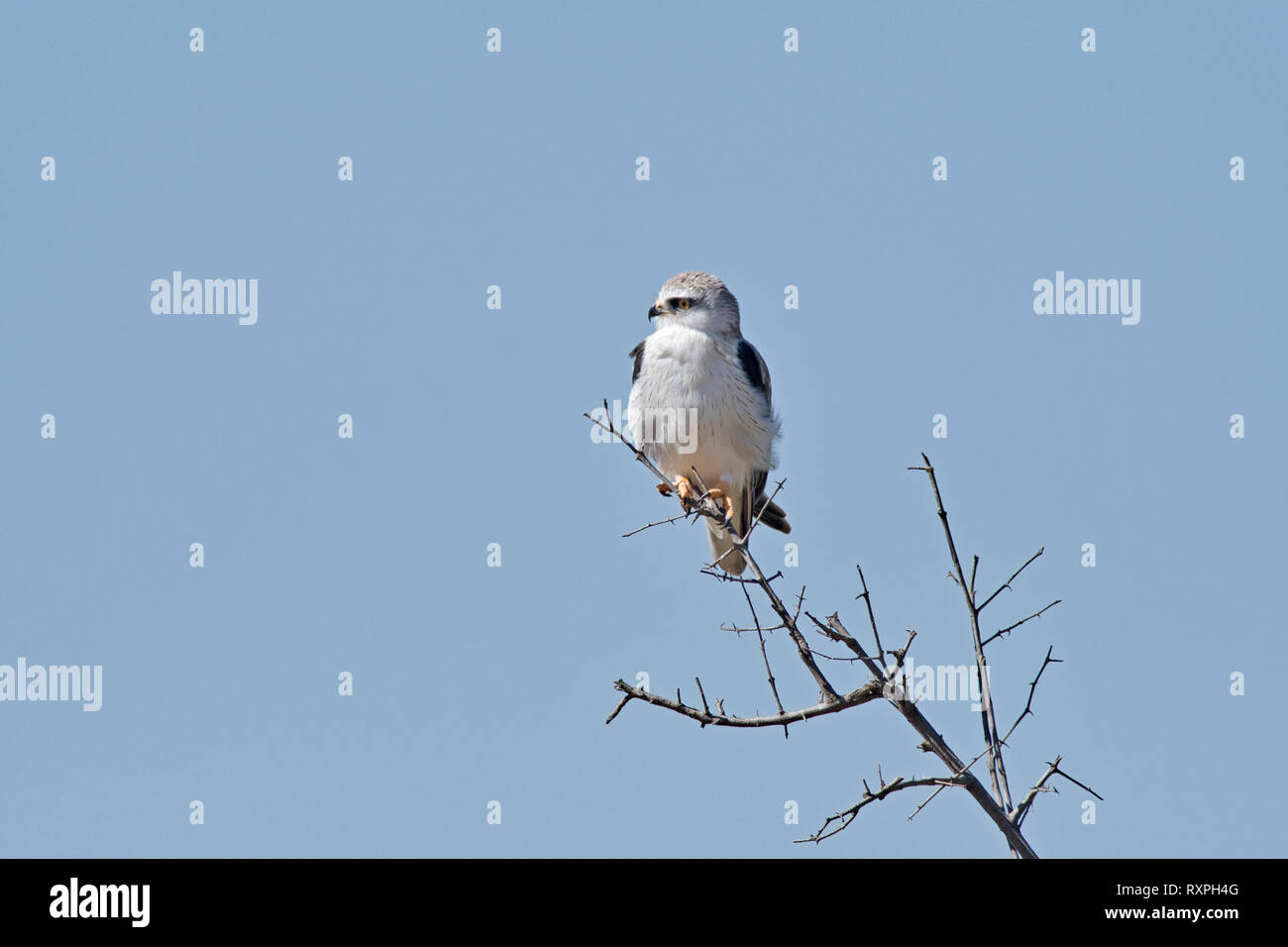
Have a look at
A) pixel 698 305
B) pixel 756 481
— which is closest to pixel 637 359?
pixel 698 305

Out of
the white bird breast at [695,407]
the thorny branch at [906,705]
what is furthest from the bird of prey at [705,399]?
the thorny branch at [906,705]

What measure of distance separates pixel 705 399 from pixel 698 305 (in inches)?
25.3

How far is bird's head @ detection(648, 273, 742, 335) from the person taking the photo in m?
8.01

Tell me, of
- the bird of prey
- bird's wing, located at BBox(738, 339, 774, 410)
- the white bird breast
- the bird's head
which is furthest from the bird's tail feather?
the bird's head

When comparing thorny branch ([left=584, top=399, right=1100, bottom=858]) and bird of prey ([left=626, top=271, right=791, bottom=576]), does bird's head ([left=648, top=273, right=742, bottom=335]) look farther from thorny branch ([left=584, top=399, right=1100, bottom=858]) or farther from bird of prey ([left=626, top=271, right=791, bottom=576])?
thorny branch ([left=584, top=399, right=1100, bottom=858])

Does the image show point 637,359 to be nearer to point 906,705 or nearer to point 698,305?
point 698,305

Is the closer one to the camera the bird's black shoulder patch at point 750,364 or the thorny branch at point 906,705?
the thorny branch at point 906,705

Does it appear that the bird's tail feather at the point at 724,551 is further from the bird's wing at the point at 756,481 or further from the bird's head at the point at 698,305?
the bird's head at the point at 698,305

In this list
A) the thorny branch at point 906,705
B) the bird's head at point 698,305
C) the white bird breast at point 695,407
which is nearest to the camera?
the thorny branch at point 906,705

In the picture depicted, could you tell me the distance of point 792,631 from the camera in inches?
177

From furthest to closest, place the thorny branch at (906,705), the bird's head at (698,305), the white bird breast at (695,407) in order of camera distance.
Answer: the bird's head at (698,305) → the white bird breast at (695,407) → the thorny branch at (906,705)

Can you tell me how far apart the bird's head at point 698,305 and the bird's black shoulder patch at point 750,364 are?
111mm

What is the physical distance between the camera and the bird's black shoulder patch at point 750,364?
803cm

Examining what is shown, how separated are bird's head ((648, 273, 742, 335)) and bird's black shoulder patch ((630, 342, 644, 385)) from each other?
22 centimetres
